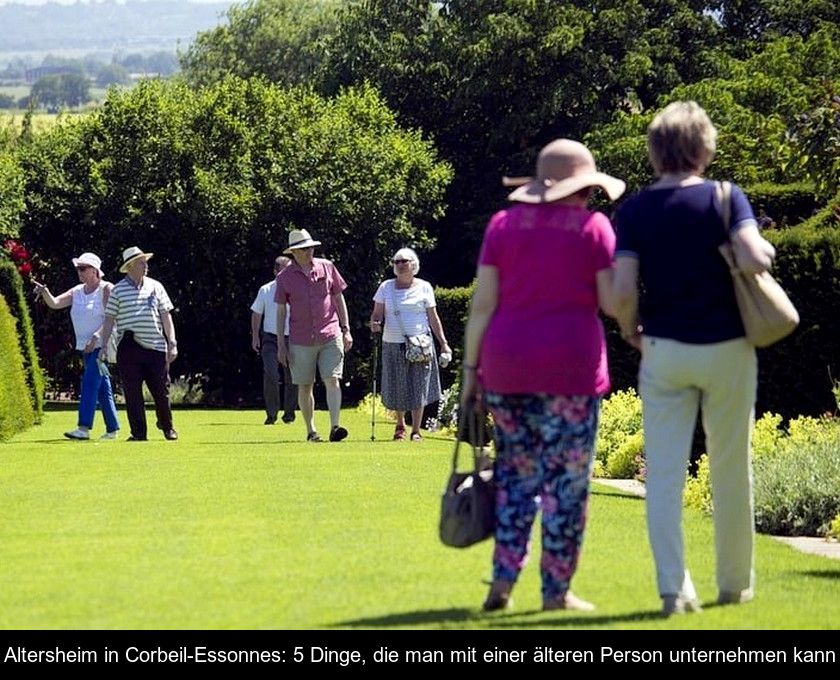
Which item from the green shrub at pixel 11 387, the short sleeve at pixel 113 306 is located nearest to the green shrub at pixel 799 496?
the short sleeve at pixel 113 306

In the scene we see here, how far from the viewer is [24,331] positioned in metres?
28.3

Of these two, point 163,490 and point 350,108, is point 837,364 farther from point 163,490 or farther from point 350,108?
point 350,108

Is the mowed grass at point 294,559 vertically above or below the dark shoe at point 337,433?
above

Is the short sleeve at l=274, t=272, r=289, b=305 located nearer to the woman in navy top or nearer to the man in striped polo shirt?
the man in striped polo shirt

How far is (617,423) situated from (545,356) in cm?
906

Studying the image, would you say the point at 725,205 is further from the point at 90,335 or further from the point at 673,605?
the point at 90,335

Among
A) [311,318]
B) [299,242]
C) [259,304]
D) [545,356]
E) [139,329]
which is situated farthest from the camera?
[259,304]

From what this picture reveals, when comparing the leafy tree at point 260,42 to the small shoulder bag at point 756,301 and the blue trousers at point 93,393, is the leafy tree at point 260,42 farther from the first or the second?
the small shoulder bag at point 756,301

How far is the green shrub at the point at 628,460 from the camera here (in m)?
16.1

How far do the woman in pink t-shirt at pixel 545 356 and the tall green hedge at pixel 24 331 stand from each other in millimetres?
19248

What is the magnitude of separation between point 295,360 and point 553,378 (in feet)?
38.5

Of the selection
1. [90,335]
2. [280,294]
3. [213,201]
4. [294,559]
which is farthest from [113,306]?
[213,201]
